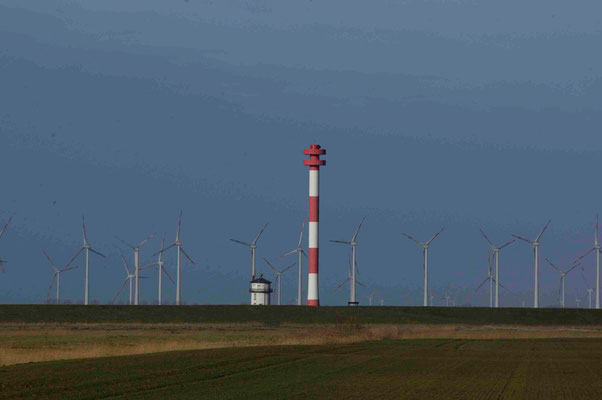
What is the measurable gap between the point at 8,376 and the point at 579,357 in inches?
1268

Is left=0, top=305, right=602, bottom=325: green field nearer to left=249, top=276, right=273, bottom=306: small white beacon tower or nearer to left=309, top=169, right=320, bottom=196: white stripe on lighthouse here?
left=309, top=169, right=320, bottom=196: white stripe on lighthouse

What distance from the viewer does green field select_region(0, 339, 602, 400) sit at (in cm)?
3853

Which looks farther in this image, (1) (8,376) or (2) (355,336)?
(2) (355,336)

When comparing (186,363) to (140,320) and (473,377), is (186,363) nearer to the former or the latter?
(473,377)

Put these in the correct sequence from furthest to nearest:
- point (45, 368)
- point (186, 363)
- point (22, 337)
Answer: point (22, 337), point (186, 363), point (45, 368)

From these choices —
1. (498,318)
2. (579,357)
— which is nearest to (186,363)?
(579,357)

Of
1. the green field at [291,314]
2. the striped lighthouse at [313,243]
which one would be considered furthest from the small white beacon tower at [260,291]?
the green field at [291,314]

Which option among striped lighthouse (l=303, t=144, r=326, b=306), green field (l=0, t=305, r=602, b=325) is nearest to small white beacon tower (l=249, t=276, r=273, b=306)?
striped lighthouse (l=303, t=144, r=326, b=306)

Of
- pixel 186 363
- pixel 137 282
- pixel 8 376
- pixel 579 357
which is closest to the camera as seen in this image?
pixel 8 376

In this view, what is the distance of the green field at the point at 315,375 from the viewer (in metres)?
38.5

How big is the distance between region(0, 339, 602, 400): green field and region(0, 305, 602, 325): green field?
59.2 metres

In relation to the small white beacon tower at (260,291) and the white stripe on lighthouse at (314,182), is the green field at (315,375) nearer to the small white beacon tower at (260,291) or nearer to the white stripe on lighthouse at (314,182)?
the white stripe on lighthouse at (314,182)

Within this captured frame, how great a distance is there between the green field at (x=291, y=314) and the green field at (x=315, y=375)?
5922 centimetres

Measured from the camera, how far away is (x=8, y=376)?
44688mm
